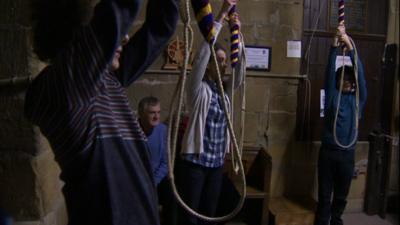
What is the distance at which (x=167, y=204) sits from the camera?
78.6 inches

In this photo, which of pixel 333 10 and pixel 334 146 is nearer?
pixel 334 146

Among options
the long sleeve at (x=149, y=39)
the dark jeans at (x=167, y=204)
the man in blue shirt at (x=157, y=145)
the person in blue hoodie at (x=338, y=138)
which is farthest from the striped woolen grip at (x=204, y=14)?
the person in blue hoodie at (x=338, y=138)

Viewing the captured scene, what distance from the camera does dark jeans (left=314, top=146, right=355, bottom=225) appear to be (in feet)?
6.94

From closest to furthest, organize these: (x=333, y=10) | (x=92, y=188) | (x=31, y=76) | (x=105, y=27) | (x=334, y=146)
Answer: (x=105, y=27)
(x=92, y=188)
(x=31, y=76)
(x=334, y=146)
(x=333, y=10)

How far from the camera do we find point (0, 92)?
3.74 feet

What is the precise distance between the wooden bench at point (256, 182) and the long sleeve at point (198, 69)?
0.91 m

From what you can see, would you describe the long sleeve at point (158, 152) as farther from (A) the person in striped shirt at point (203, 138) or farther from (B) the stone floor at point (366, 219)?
(B) the stone floor at point (366, 219)

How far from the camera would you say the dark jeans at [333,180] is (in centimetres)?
212

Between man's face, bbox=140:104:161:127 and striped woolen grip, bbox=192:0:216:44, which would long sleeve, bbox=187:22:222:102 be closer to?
man's face, bbox=140:104:161:127

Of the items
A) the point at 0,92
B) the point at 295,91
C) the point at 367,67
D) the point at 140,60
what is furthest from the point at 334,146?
the point at 0,92

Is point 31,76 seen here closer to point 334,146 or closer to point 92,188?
point 92,188

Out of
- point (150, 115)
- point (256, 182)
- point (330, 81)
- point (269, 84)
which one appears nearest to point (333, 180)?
point (256, 182)

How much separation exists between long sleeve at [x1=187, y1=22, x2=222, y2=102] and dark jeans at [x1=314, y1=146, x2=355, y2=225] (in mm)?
1089

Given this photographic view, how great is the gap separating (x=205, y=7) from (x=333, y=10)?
6.98 ft
